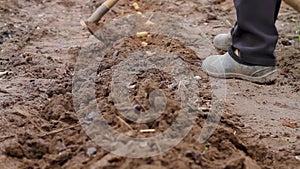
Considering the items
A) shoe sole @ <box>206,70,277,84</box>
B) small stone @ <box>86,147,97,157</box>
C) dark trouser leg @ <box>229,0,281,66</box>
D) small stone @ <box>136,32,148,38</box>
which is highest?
small stone @ <box>86,147,97,157</box>

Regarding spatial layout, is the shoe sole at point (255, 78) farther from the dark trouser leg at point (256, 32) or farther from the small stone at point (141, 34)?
the small stone at point (141, 34)

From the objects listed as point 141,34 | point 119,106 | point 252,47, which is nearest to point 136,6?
point 141,34

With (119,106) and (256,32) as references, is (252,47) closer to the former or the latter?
(256,32)

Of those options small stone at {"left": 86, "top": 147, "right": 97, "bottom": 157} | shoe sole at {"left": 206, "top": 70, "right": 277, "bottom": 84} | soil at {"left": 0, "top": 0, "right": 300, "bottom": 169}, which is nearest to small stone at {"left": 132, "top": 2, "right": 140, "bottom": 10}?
soil at {"left": 0, "top": 0, "right": 300, "bottom": 169}

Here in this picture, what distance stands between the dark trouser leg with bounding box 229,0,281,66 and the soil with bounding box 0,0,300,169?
0.17 metres

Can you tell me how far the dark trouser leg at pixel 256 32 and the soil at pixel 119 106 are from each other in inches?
6.8

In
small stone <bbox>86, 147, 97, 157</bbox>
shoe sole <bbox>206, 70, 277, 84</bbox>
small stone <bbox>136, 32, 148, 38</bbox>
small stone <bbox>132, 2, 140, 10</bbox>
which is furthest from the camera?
small stone <bbox>132, 2, 140, 10</bbox>

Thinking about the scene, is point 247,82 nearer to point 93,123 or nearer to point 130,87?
point 130,87

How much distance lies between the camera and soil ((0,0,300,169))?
2.02 m

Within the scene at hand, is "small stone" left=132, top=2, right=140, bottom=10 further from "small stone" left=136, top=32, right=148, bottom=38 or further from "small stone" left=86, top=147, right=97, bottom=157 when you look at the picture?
"small stone" left=86, top=147, right=97, bottom=157

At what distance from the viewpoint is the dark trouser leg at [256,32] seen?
2.92 meters

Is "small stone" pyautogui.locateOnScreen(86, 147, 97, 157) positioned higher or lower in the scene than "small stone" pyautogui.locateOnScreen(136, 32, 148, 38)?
higher

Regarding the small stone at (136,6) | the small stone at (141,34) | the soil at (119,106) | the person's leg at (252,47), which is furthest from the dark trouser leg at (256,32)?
the small stone at (136,6)

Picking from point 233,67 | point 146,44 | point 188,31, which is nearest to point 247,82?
point 233,67
